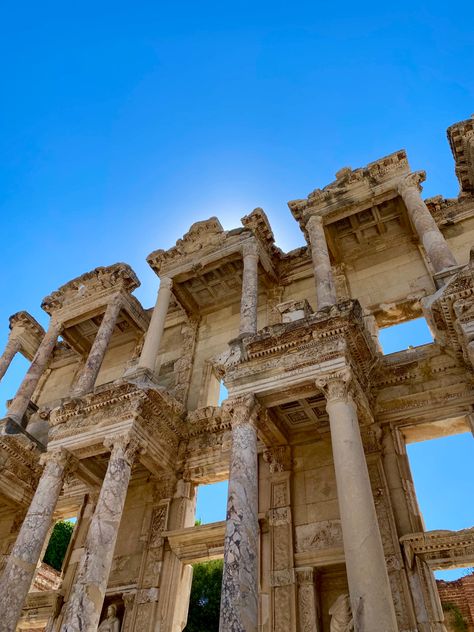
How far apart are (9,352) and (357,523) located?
1551 cm

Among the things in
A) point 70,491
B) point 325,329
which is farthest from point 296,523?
point 70,491

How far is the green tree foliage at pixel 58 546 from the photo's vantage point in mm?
31641

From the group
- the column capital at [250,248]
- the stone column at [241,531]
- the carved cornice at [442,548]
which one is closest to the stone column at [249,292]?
the column capital at [250,248]

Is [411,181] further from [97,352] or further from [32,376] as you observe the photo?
[32,376]

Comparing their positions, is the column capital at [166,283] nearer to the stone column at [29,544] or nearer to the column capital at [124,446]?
the column capital at [124,446]

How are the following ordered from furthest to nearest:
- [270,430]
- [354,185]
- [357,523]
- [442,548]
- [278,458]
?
[354,185] → [278,458] → [270,430] → [442,548] → [357,523]

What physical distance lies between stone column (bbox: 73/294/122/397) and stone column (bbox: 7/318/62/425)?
1.62 meters

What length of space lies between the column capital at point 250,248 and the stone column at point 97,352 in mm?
5043

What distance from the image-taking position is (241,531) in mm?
9352

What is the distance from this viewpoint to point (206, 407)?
14.8 m

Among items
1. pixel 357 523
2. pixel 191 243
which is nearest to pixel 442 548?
pixel 357 523

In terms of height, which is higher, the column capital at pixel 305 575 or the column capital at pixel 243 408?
the column capital at pixel 243 408

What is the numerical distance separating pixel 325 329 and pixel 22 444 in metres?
9.82

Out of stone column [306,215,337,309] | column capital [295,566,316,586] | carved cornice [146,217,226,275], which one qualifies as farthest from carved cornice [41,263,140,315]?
column capital [295,566,316,586]
